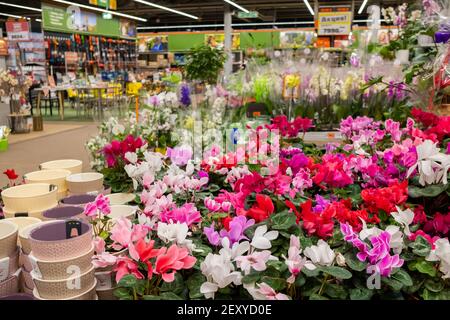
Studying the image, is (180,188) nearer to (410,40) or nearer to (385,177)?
(385,177)

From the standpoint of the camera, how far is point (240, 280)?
88 centimetres

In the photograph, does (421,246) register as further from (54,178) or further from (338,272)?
(54,178)

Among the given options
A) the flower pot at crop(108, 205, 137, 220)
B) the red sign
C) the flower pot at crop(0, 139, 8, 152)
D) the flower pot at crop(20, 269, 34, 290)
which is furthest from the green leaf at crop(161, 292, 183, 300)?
the red sign

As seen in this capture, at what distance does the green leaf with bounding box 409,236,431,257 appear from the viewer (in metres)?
0.93

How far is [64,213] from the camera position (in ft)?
4.47

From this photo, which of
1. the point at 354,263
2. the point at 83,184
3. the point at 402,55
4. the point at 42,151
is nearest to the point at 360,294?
the point at 354,263

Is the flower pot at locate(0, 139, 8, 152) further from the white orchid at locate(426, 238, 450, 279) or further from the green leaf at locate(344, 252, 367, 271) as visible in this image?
the white orchid at locate(426, 238, 450, 279)

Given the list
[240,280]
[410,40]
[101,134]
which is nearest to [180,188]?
[240,280]

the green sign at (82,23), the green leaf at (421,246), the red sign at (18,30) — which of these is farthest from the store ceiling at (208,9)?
the green leaf at (421,246)

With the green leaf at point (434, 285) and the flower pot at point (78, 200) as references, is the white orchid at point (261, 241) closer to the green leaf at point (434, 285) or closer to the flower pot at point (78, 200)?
the green leaf at point (434, 285)

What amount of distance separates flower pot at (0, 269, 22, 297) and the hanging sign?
883 centimetres

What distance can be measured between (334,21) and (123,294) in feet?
29.7

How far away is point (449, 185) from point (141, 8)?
1799cm

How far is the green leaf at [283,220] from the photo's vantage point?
103 cm
